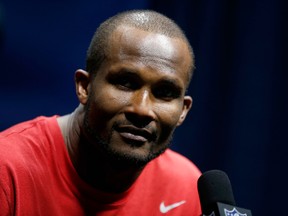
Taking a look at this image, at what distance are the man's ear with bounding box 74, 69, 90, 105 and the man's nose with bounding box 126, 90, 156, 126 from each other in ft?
0.59

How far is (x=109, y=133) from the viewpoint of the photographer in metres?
1.27

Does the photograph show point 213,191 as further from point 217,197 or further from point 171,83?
point 171,83

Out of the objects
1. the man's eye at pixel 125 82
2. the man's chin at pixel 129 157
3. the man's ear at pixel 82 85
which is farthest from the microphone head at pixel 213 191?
the man's ear at pixel 82 85

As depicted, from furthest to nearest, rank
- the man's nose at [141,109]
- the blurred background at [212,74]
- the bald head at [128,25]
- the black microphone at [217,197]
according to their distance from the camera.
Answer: the blurred background at [212,74], the bald head at [128,25], the man's nose at [141,109], the black microphone at [217,197]

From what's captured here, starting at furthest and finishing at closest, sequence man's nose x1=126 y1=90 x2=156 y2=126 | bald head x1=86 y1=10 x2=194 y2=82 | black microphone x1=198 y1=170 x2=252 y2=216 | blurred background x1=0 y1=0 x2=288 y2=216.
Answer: blurred background x1=0 y1=0 x2=288 y2=216 → bald head x1=86 y1=10 x2=194 y2=82 → man's nose x1=126 y1=90 x2=156 y2=126 → black microphone x1=198 y1=170 x2=252 y2=216

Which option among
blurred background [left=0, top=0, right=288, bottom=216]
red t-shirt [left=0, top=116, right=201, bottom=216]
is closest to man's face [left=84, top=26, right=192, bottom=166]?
red t-shirt [left=0, top=116, right=201, bottom=216]

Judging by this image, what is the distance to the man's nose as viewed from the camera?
1229 millimetres

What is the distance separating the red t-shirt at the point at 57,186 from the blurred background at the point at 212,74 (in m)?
0.64

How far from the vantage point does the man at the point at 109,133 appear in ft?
4.12

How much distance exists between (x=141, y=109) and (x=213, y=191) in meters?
0.26

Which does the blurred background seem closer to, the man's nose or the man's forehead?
the man's forehead

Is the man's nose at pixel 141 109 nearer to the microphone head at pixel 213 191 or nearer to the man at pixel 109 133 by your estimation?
the man at pixel 109 133

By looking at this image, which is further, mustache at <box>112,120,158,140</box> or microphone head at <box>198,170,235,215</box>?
mustache at <box>112,120,158,140</box>

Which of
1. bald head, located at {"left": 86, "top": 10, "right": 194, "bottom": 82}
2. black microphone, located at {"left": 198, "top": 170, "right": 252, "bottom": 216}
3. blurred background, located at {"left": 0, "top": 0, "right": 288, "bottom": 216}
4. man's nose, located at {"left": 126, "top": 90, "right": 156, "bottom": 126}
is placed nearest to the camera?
black microphone, located at {"left": 198, "top": 170, "right": 252, "bottom": 216}
